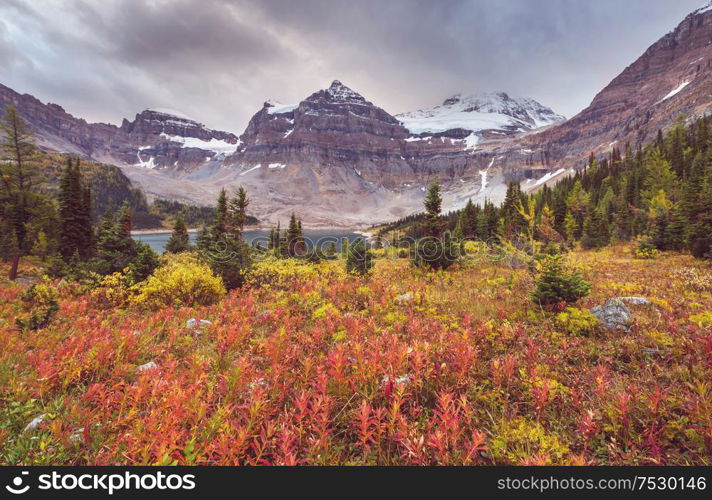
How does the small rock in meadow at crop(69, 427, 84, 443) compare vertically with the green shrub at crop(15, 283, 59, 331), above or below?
above

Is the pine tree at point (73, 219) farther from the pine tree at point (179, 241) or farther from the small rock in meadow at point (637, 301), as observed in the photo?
the small rock in meadow at point (637, 301)

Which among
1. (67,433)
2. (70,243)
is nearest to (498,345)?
(67,433)

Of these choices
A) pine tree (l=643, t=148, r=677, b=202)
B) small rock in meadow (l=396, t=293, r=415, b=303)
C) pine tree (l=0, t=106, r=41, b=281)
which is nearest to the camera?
small rock in meadow (l=396, t=293, r=415, b=303)

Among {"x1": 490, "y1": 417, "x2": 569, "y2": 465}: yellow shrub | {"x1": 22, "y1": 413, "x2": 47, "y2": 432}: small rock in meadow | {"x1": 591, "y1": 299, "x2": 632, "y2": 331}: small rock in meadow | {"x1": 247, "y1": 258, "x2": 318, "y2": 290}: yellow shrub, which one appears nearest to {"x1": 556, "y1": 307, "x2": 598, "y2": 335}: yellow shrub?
{"x1": 591, "y1": 299, "x2": 632, "y2": 331}: small rock in meadow

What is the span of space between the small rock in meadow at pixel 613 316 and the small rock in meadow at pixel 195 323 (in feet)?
30.7

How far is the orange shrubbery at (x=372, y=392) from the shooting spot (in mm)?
2811

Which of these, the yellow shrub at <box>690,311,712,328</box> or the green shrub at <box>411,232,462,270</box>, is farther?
the green shrub at <box>411,232,462,270</box>

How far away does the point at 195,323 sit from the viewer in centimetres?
783

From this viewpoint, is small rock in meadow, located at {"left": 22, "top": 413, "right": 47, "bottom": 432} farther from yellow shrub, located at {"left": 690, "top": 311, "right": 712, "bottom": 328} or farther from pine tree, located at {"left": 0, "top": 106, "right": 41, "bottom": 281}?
pine tree, located at {"left": 0, "top": 106, "right": 41, "bottom": 281}

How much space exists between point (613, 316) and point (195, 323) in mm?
10067

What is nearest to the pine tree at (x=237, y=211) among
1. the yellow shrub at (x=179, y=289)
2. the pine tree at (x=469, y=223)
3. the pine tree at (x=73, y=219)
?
the pine tree at (x=73, y=219)

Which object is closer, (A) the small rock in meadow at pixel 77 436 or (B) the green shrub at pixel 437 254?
(A) the small rock in meadow at pixel 77 436
